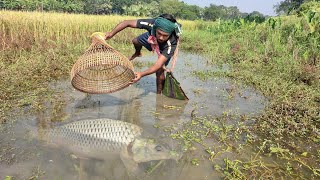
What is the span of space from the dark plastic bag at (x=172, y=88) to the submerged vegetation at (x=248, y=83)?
2.51 ft

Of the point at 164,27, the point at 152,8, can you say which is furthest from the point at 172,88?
the point at 152,8

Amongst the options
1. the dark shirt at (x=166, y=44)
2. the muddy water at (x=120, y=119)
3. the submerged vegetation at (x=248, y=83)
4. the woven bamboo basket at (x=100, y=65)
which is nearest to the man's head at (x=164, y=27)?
the dark shirt at (x=166, y=44)

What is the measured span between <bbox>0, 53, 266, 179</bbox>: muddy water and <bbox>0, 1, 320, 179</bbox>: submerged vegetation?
0.20m

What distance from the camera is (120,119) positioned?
349cm

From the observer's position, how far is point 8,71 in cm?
457

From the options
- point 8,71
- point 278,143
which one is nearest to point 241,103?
point 278,143

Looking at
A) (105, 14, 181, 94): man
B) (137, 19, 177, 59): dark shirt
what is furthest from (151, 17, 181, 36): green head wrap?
(137, 19, 177, 59): dark shirt

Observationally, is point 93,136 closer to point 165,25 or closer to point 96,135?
point 96,135

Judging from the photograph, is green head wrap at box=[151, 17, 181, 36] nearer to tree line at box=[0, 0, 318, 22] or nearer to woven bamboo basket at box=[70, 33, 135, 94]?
woven bamboo basket at box=[70, 33, 135, 94]

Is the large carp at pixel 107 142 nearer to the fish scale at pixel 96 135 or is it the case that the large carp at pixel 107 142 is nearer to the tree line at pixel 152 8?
the fish scale at pixel 96 135

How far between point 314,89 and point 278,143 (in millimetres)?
2385

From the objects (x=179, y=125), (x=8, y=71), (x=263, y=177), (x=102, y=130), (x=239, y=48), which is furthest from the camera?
(x=239, y=48)

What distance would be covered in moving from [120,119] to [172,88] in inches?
44.4

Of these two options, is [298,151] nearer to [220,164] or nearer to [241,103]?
[220,164]
